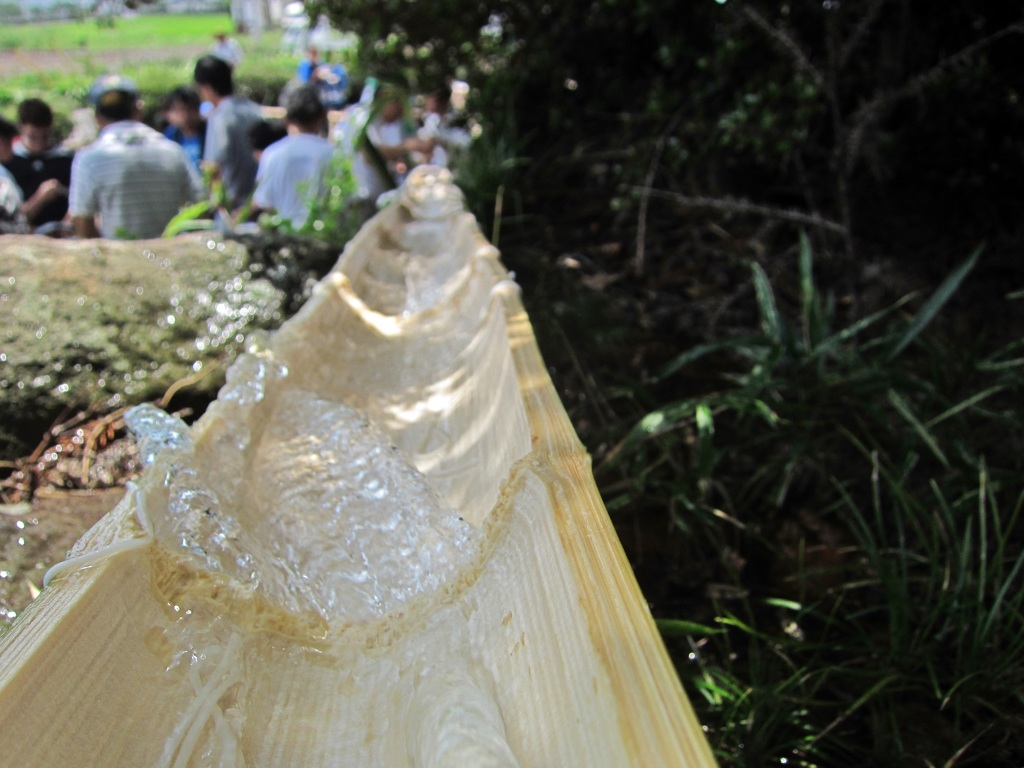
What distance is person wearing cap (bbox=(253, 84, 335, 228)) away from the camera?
3990 millimetres

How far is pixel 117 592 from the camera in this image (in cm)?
92

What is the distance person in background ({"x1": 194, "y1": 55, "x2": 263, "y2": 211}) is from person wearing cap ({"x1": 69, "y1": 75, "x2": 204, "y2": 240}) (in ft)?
2.31

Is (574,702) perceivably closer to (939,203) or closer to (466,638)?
(466,638)

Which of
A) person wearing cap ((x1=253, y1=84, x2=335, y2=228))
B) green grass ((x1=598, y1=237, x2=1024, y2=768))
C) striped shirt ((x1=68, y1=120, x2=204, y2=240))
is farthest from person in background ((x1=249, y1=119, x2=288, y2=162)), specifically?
green grass ((x1=598, y1=237, x2=1024, y2=768))

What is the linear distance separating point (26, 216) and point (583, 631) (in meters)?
4.67

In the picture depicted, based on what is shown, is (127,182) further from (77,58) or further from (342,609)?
(77,58)

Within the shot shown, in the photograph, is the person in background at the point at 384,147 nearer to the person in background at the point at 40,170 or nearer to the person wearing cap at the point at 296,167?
the person wearing cap at the point at 296,167

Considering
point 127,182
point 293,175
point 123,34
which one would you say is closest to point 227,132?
point 293,175

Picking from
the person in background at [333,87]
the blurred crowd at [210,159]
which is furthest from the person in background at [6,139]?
the person in background at [333,87]

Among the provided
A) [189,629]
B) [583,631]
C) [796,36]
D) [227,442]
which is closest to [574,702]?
[583,631]

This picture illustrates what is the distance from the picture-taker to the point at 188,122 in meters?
5.28

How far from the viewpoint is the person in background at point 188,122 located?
203 inches

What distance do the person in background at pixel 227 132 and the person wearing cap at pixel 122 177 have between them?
0.70m

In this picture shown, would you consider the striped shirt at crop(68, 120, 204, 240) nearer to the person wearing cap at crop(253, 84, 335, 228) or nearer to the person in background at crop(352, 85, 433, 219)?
the person wearing cap at crop(253, 84, 335, 228)
